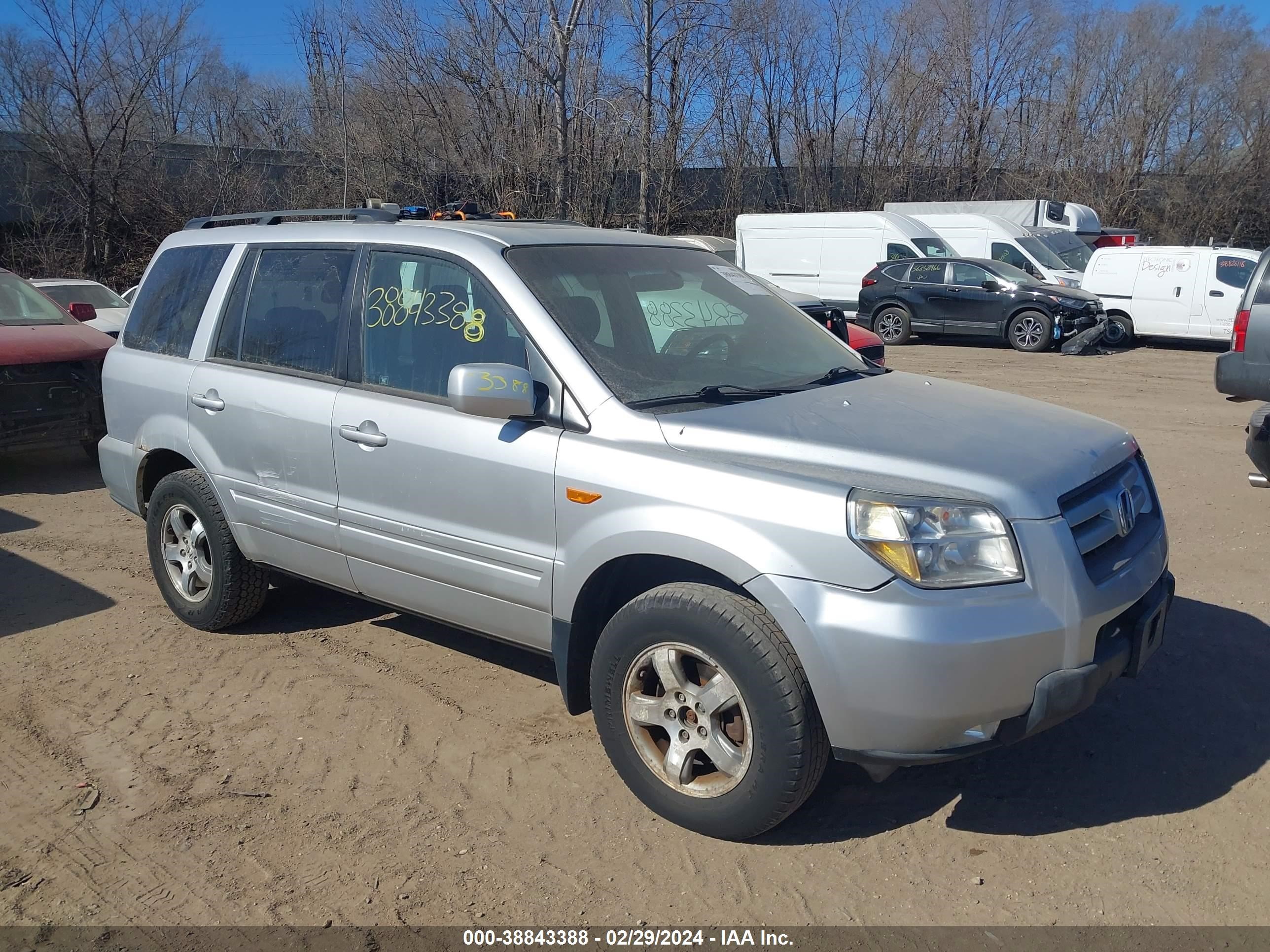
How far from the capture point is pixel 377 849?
131 inches

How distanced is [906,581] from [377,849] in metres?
1.85

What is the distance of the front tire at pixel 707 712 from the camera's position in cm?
302

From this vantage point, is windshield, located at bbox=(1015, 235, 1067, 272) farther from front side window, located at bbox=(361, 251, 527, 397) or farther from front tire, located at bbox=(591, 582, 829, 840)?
front tire, located at bbox=(591, 582, 829, 840)

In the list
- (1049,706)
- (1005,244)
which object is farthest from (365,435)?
(1005,244)

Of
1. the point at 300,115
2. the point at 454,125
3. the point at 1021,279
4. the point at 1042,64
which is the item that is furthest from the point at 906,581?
the point at 1042,64

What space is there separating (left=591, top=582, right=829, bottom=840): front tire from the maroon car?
253 inches

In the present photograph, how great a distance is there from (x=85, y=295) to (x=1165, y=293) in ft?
54.4

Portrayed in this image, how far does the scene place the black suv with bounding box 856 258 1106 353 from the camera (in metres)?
17.7

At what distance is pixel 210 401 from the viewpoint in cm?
471

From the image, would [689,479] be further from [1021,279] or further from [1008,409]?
[1021,279]

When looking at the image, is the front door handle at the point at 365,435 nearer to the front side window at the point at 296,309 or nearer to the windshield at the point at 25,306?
the front side window at the point at 296,309

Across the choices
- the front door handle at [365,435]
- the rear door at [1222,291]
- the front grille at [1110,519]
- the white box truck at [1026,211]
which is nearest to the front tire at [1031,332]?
the rear door at [1222,291]

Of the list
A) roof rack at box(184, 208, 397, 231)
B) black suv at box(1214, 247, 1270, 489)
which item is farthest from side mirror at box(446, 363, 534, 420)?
black suv at box(1214, 247, 1270, 489)

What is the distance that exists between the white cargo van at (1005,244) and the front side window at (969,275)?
1.74 metres
